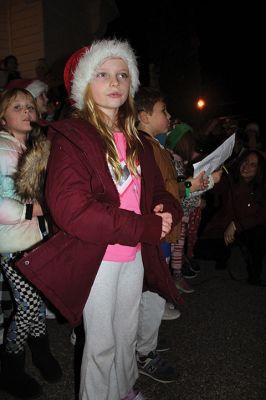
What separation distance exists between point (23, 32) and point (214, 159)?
23.8 feet

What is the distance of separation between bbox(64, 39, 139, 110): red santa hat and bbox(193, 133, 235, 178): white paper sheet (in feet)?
3.02

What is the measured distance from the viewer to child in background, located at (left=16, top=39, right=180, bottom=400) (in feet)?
4.75

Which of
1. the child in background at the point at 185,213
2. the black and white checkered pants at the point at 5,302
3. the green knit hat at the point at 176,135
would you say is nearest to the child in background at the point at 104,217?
the black and white checkered pants at the point at 5,302

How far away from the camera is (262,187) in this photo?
4242 mm

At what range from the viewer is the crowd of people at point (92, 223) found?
4.86 feet

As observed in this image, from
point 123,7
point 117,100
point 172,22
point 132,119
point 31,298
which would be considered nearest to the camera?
point 117,100

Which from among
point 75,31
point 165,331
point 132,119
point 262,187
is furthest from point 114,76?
point 75,31

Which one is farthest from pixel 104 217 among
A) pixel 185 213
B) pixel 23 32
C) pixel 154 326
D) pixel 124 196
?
pixel 23 32

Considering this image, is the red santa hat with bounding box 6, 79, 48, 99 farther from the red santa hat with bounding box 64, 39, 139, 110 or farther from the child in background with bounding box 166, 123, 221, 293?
the child in background with bounding box 166, 123, 221, 293

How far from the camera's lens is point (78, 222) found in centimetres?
140

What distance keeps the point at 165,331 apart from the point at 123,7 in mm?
12317

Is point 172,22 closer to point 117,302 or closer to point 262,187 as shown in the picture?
point 262,187

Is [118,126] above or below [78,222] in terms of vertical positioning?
above

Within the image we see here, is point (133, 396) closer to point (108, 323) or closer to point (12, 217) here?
point (108, 323)
